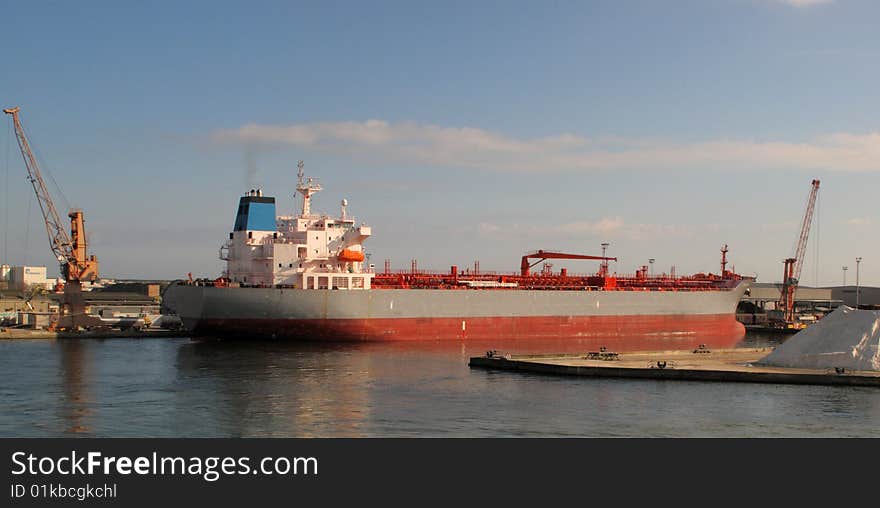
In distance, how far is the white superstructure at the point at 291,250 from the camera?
148ft

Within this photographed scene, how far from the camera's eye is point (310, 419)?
885 inches

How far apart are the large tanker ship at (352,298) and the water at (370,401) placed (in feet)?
19.6

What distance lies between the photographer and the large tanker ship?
42750 mm

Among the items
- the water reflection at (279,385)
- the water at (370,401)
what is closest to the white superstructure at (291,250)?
the water reflection at (279,385)

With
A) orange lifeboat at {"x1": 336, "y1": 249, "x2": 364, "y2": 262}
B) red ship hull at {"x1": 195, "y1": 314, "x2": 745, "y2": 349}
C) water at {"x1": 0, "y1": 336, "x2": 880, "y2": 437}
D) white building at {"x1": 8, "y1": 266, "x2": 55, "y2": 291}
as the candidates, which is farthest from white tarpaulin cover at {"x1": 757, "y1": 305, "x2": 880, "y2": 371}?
white building at {"x1": 8, "y1": 266, "x2": 55, "y2": 291}

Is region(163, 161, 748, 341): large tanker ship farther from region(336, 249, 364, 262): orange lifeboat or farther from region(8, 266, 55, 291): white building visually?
region(8, 266, 55, 291): white building

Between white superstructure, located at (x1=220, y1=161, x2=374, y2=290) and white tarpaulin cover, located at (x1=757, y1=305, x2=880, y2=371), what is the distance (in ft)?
69.2

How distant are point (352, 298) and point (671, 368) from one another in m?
17.6

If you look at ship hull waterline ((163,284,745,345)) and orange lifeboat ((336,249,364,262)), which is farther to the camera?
orange lifeboat ((336,249,364,262))

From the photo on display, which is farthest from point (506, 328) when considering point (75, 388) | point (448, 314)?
point (75, 388)

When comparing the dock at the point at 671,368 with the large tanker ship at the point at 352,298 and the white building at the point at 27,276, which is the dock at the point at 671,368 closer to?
the large tanker ship at the point at 352,298
